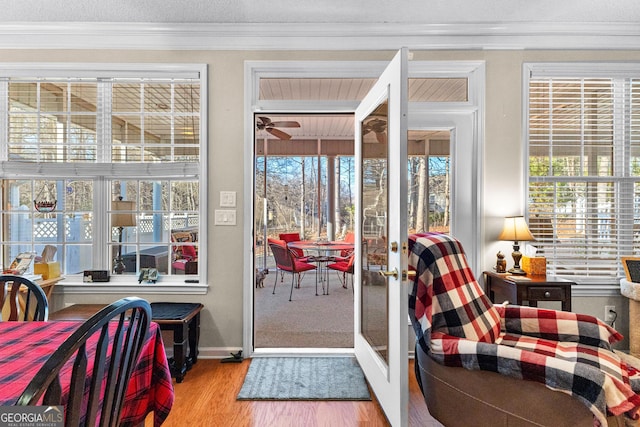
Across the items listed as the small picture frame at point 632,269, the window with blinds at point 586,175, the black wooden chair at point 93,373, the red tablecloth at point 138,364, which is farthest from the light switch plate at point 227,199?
the small picture frame at point 632,269

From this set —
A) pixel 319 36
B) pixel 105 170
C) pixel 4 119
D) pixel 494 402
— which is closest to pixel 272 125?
pixel 319 36

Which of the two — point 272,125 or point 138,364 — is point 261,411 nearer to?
point 138,364

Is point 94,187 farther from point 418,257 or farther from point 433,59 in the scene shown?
point 433,59

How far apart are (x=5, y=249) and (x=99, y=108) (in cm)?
151

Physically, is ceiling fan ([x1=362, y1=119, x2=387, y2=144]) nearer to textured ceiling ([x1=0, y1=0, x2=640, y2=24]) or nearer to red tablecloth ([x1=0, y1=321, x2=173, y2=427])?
textured ceiling ([x1=0, y1=0, x2=640, y2=24])

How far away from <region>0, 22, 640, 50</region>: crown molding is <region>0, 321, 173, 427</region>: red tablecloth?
246cm

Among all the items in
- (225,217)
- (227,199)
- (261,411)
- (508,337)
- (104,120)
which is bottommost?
(261,411)

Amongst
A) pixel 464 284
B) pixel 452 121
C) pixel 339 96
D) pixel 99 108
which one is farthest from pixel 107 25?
pixel 464 284

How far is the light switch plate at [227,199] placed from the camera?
10.1 feet

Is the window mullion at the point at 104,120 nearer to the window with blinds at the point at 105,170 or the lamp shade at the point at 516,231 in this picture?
the window with blinds at the point at 105,170

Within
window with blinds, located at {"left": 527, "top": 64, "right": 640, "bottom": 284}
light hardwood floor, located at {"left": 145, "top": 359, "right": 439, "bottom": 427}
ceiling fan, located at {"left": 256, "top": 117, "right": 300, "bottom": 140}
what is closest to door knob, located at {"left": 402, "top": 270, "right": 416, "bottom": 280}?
light hardwood floor, located at {"left": 145, "top": 359, "right": 439, "bottom": 427}

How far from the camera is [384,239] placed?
233cm

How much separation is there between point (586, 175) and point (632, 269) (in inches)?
32.5

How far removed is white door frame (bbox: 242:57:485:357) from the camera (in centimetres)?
306
